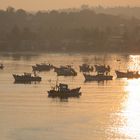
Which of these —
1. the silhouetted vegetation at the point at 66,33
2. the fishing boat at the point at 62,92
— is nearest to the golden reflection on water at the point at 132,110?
the fishing boat at the point at 62,92

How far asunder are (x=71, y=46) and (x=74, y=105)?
60453 millimetres

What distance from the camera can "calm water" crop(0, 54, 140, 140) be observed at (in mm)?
24516

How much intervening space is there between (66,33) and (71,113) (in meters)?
75.9

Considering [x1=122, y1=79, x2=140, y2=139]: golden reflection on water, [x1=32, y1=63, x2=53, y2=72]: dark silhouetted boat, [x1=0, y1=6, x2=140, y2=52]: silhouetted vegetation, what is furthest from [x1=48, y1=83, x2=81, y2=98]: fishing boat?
[x1=0, y1=6, x2=140, y2=52]: silhouetted vegetation

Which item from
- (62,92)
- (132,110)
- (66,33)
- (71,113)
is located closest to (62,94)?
(62,92)

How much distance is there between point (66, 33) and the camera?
104125 millimetres

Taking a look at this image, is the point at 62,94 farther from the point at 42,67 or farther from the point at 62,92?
the point at 42,67

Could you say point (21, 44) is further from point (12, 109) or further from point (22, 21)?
point (12, 109)

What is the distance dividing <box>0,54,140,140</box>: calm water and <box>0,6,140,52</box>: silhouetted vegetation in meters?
48.9

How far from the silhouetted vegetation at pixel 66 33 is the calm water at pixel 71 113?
4889cm

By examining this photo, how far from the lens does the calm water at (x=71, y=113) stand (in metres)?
24.5

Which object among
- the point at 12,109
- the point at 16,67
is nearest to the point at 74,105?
the point at 12,109

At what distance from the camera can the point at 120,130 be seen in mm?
25188

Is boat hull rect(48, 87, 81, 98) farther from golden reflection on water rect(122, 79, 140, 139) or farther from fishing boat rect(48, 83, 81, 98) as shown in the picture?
golden reflection on water rect(122, 79, 140, 139)
